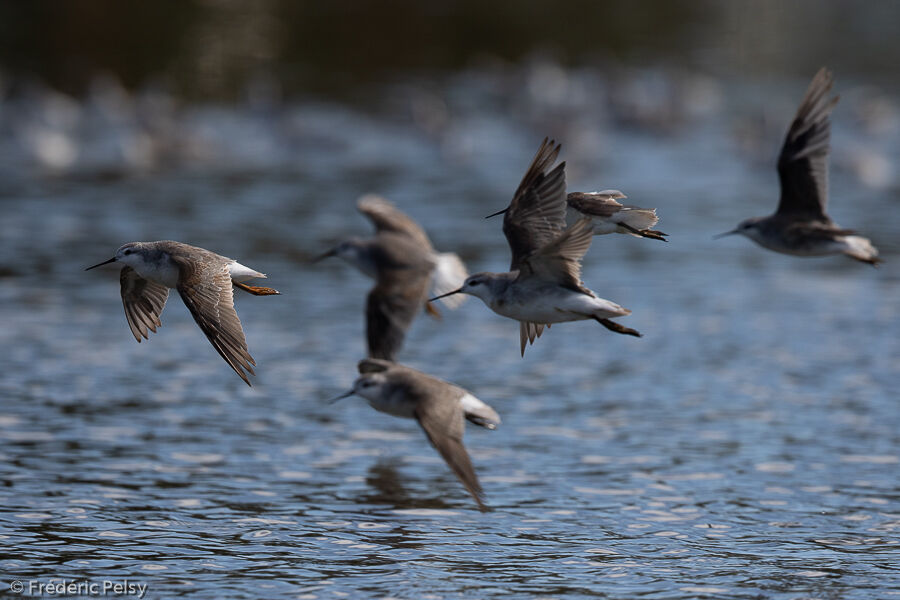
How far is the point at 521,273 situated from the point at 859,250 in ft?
9.58

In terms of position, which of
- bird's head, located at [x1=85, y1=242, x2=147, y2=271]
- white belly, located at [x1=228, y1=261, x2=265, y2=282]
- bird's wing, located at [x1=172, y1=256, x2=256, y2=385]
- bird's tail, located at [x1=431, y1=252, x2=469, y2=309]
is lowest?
bird's wing, located at [x1=172, y1=256, x2=256, y2=385]

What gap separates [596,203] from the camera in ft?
33.6

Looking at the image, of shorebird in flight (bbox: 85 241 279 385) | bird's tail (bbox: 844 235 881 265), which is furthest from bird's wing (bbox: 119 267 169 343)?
bird's tail (bbox: 844 235 881 265)

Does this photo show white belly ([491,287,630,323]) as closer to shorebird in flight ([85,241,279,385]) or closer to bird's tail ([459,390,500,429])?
bird's tail ([459,390,500,429])

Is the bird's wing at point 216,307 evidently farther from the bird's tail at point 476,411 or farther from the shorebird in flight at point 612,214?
the shorebird in flight at point 612,214

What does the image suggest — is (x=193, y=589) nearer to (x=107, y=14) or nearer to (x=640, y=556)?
(x=640, y=556)

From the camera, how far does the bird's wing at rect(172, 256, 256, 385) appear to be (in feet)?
30.8

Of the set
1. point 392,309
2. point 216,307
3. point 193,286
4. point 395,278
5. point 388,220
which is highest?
point 388,220

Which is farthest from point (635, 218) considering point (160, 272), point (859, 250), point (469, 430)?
point (469, 430)

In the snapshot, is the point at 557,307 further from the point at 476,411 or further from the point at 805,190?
the point at 805,190

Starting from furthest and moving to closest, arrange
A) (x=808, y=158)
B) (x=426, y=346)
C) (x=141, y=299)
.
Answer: (x=426, y=346), (x=808, y=158), (x=141, y=299)

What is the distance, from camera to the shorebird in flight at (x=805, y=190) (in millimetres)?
11484

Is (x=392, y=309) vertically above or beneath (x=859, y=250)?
beneath

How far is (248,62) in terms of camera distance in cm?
3966
